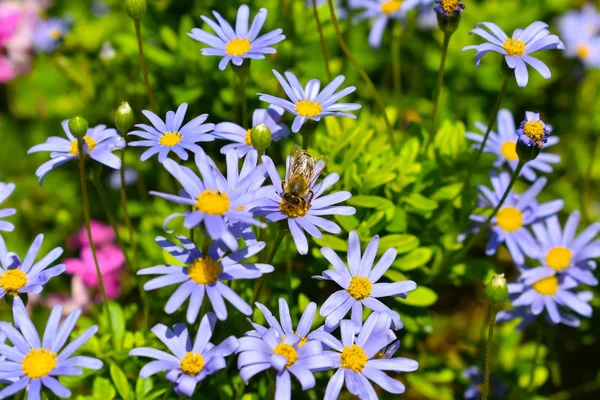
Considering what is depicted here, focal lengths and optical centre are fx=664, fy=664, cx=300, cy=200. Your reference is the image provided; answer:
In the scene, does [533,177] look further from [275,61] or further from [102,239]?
[102,239]

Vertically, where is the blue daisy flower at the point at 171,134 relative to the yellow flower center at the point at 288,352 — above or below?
above

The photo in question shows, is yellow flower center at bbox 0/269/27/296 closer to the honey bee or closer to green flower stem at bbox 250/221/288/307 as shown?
green flower stem at bbox 250/221/288/307

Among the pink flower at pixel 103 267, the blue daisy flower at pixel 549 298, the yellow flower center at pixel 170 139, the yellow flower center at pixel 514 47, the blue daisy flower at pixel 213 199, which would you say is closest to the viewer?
the blue daisy flower at pixel 213 199

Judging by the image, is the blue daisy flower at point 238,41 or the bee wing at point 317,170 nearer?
the bee wing at point 317,170

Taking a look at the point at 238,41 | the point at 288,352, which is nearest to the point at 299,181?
the point at 288,352

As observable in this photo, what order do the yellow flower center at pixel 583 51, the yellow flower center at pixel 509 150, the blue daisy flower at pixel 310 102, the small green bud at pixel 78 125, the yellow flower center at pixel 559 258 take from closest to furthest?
the small green bud at pixel 78 125 < the blue daisy flower at pixel 310 102 < the yellow flower center at pixel 559 258 < the yellow flower center at pixel 509 150 < the yellow flower center at pixel 583 51

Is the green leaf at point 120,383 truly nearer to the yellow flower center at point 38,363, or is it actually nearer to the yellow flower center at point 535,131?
the yellow flower center at point 38,363

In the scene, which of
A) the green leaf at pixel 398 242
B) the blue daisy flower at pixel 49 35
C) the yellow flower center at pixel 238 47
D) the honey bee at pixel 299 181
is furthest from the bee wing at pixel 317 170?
the blue daisy flower at pixel 49 35

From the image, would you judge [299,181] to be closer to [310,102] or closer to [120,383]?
[310,102]
